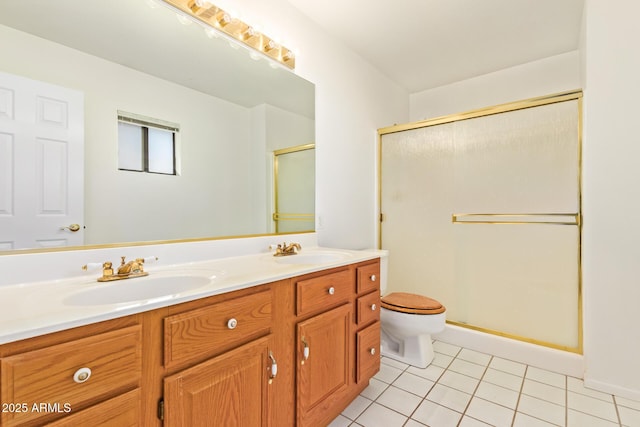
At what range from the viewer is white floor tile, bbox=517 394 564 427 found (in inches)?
56.7

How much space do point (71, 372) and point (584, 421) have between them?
2.09 metres

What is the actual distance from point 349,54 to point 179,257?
200cm

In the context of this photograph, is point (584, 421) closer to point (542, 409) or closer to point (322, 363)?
point (542, 409)

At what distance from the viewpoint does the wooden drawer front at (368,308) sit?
1539 millimetres

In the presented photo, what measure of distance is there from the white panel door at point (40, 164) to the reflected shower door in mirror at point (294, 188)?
0.95 m

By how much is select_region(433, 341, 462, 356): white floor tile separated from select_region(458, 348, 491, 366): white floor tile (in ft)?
0.13

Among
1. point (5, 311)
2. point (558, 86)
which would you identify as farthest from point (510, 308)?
point (5, 311)

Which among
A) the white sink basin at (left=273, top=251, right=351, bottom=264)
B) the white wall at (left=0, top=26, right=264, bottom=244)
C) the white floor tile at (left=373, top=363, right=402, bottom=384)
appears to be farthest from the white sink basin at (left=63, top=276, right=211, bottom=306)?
the white floor tile at (left=373, top=363, right=402, bottom=384)

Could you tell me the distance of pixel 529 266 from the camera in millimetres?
2018

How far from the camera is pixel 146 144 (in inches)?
49.1

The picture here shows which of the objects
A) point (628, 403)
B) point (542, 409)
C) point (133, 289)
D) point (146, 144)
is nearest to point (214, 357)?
point (133, 289)

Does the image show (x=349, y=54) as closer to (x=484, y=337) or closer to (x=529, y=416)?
(x=484, y=337)

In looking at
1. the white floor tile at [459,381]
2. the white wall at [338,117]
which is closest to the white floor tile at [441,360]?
the white floor tile at [459,381]

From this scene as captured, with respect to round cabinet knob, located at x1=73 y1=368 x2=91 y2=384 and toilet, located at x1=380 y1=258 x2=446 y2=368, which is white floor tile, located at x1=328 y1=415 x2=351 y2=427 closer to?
toilet, located at x1=380 y1=258 x2=446 y2=368
